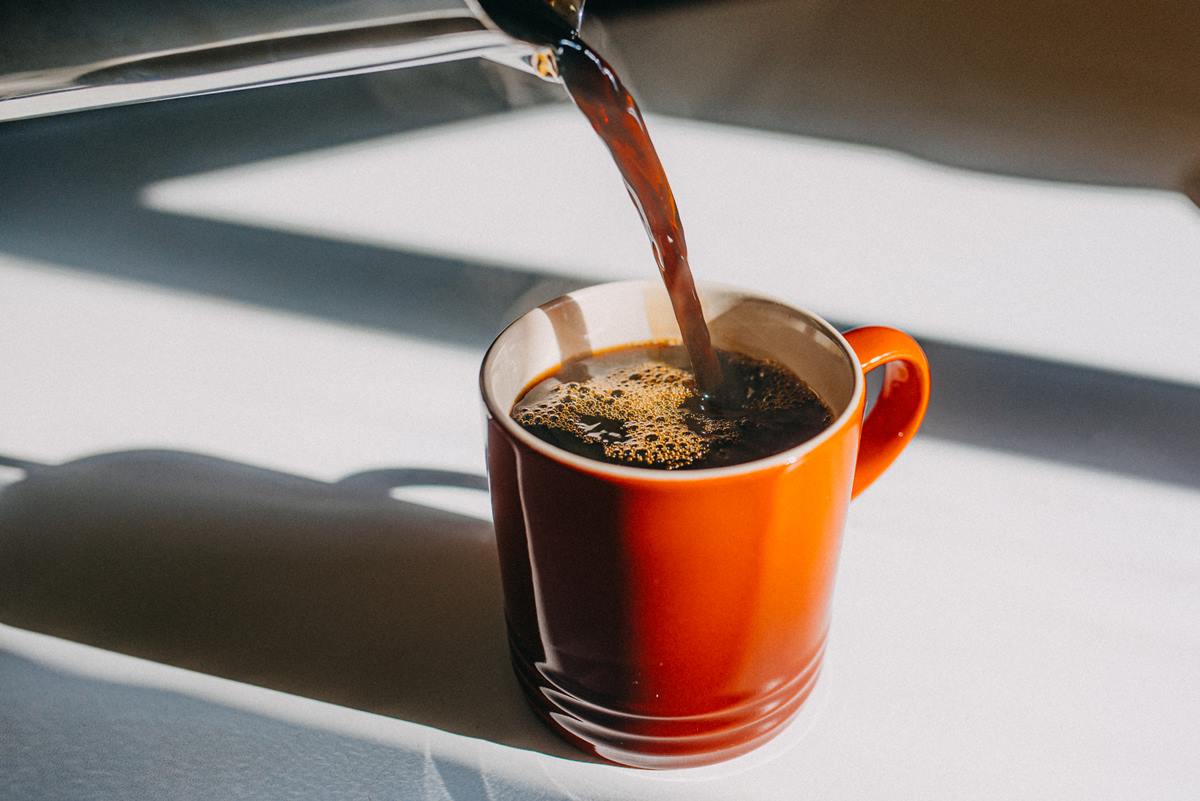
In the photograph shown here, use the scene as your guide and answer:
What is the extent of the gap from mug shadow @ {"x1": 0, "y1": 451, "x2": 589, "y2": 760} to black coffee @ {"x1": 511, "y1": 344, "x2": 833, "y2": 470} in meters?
0.11

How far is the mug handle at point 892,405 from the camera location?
480 mm

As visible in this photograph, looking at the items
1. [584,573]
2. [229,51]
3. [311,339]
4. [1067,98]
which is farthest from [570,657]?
[1067,98]

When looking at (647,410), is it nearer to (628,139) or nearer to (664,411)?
(664,411)

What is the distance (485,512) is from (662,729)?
19cm

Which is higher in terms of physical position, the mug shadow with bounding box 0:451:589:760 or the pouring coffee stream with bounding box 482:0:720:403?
the pouring coffee stream with bounding box 482:0:720:403

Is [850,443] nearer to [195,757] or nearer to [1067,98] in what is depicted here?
[195,757]

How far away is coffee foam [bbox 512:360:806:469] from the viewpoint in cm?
48

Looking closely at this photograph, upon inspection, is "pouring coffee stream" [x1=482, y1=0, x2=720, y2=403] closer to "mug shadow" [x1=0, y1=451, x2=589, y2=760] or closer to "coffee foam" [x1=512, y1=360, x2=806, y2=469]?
"coffee foam" [x1=512, y1=360, x2=806, y2=469]

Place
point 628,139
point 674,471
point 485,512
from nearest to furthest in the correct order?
point 674,471 < point 628,139 < point 485,512

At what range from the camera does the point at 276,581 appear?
0.55 metres

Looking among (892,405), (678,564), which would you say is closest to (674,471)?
(678,564)

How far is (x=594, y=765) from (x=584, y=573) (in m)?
0.10

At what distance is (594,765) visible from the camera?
46 cm

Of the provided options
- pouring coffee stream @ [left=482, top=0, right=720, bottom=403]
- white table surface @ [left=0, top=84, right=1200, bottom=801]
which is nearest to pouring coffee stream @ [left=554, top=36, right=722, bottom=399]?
pouring coffee stream @ [left=482, top=0, right=720, bottom=403]
